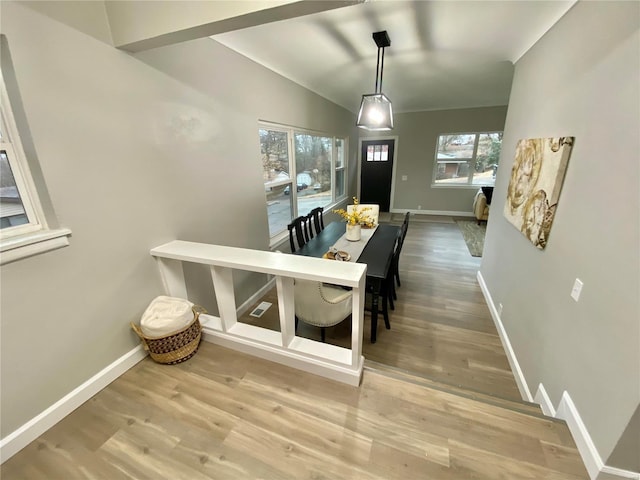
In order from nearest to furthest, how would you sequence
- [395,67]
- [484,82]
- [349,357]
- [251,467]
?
[251,467] < [349,357] < [395,67] < [484,82]

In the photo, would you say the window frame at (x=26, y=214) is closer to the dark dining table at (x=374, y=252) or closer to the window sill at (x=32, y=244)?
the window sill at (x=32, y=244)

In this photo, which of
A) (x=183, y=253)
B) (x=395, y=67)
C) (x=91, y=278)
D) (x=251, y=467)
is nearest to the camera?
(x=251, y=467)

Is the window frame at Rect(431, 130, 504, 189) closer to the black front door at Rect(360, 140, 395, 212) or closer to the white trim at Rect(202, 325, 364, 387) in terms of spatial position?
the black front door at Rect(360, 140, 395, 212)

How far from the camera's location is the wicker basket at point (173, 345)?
1.66 metres

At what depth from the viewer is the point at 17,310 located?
1206 mm

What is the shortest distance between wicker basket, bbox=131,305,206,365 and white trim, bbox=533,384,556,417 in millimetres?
2269

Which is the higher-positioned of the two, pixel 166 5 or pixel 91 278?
pixel 166 5

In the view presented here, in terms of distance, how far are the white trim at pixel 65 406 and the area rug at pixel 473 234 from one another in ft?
15.8

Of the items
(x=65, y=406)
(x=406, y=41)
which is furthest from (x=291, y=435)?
(x=406, y=41)

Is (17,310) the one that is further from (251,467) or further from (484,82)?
(484,82)

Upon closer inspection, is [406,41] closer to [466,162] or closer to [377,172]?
[377,172]

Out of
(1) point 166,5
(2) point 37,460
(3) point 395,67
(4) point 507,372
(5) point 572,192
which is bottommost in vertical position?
(4) point 507,372

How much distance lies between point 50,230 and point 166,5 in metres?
1.25

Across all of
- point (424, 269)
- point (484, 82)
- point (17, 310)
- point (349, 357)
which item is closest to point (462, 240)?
point (424, 269)
